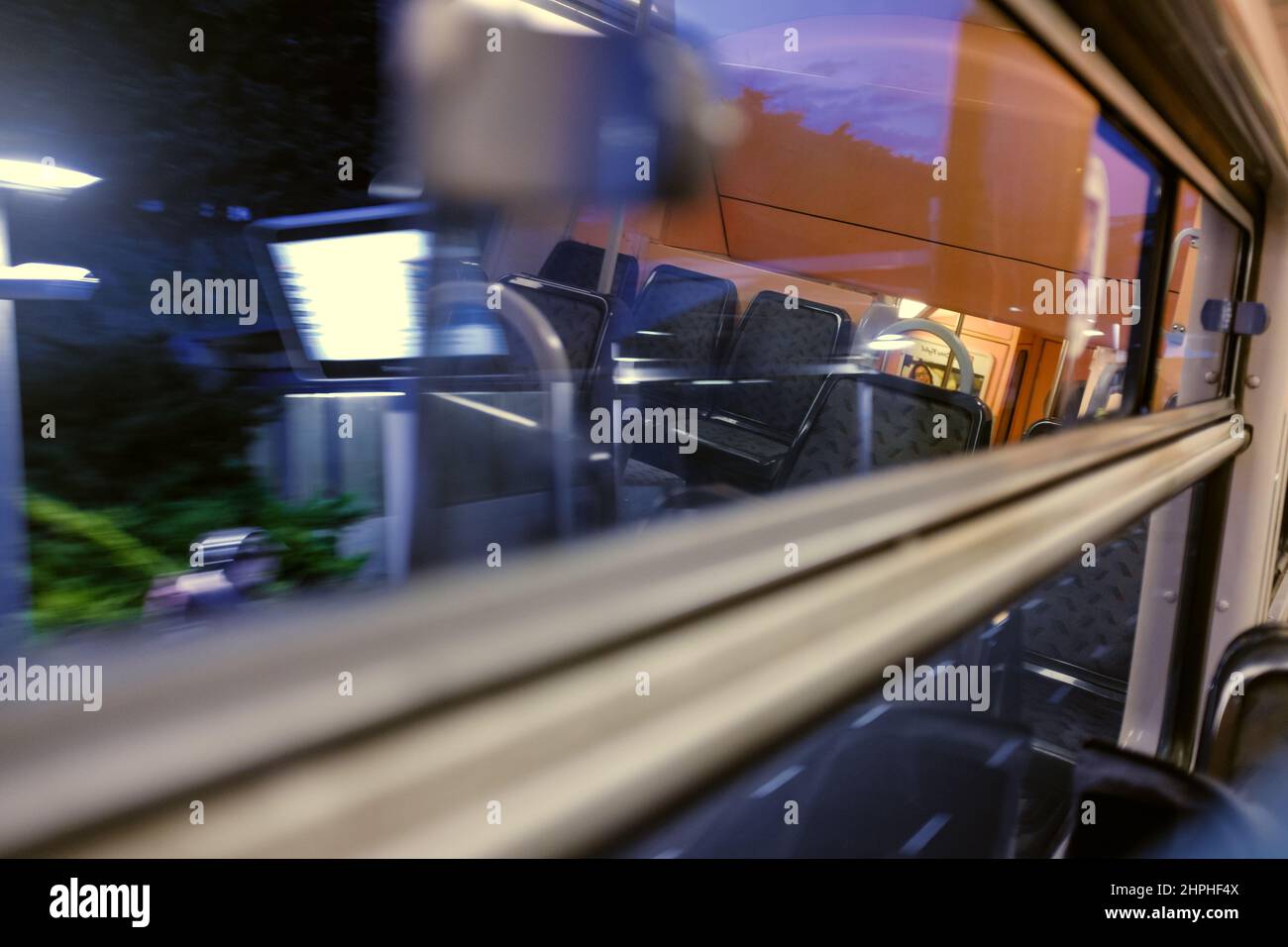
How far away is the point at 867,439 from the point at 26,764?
228 cm

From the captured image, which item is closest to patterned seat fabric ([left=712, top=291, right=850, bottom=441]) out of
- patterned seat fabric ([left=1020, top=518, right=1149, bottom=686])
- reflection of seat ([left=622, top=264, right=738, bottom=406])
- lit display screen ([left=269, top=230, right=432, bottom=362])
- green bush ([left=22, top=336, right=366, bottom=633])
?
reflection of seat ([left=622, top=264, right=738, bottom=406])

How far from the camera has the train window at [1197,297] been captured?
2.09 metres

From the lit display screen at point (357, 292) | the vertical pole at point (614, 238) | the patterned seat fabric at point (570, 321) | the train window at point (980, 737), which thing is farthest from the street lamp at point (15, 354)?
the patterned seat fabric at point (570, 321)

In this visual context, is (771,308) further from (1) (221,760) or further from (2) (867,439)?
(1) (221,760)

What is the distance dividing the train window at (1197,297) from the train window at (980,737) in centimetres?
29

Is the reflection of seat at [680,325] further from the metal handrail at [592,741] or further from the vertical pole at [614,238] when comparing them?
the metal handrail at [592,741]

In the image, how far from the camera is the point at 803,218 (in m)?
2.93

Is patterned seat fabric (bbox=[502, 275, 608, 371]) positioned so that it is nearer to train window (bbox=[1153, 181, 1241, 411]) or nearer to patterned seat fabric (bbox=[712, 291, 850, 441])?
patterned seat fabric (bbox=[712, 291, 850, 441])

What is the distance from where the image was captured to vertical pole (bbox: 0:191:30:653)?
358 mm

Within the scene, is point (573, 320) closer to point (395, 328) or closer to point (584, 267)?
point (584, 267)

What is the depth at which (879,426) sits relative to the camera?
7.68ft
